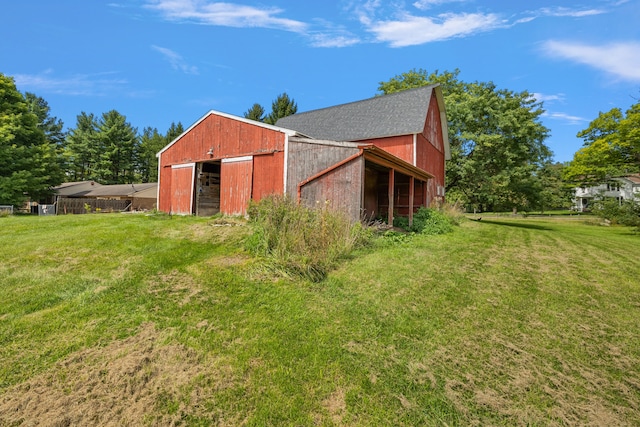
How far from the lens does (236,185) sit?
36.9ft

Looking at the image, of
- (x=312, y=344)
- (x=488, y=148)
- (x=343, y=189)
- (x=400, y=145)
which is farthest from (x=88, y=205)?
(x=488, y=148)

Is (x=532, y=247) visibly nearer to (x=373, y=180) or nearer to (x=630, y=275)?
(x=630, y=275)

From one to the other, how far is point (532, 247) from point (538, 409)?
7719mm

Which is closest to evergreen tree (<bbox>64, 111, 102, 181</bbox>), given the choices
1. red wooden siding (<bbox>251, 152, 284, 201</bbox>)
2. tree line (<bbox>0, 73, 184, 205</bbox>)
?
tree line (<bbox>0, 73, 184, 205</bbox>)

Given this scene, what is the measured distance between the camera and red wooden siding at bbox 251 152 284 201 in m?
9.79

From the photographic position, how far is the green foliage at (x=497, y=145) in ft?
65.3

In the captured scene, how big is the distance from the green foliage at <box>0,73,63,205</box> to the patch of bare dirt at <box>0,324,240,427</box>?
2933cm

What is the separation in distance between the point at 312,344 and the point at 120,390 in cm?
186

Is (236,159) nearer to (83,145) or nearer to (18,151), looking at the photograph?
(18,151)

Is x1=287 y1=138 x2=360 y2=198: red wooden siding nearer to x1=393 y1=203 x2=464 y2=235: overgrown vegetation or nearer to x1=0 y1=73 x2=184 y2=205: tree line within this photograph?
x1=393 y1=203 x2=464 y2=235: overgrown vegetation

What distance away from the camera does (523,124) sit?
19859mm

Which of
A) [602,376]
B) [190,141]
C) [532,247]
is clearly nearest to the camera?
[602,376]

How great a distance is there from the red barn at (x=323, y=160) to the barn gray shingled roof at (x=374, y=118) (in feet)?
0.20

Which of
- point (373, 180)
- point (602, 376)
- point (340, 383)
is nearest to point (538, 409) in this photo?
point (602, 376)
